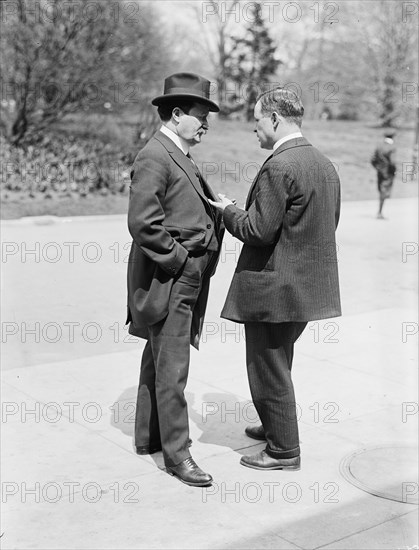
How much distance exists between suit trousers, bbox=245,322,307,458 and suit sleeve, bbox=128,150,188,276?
606 millimetres

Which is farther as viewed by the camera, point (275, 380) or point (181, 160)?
point (275, 380)

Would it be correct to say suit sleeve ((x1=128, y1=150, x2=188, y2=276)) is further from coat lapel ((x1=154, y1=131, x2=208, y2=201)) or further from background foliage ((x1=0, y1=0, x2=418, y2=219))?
Answer: background foliage ((x1=0, y1=0, x2=418, y2=219))

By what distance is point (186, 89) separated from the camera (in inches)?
166

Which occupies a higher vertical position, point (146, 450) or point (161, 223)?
point (161, 223)

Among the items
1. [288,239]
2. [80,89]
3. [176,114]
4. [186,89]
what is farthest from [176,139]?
[80,89]

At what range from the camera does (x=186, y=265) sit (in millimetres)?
4188

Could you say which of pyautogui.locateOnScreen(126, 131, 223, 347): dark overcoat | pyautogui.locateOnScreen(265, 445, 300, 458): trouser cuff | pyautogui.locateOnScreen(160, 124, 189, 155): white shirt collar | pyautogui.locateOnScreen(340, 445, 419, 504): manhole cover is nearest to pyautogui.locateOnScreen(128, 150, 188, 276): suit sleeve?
pyautogui.locateOnScreen(126, 131, 223, 347): dark overcoat

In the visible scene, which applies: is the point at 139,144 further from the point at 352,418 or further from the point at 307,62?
the point at 307,62

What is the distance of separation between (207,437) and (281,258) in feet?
4.17

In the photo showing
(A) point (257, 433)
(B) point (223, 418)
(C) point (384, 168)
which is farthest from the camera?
(C) point (384, 168)

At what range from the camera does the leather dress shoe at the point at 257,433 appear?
4.82 metres

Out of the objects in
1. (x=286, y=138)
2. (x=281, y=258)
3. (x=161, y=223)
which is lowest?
(x=281, y=258)

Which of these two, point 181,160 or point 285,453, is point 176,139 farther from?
point 285,453

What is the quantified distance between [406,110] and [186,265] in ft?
117
